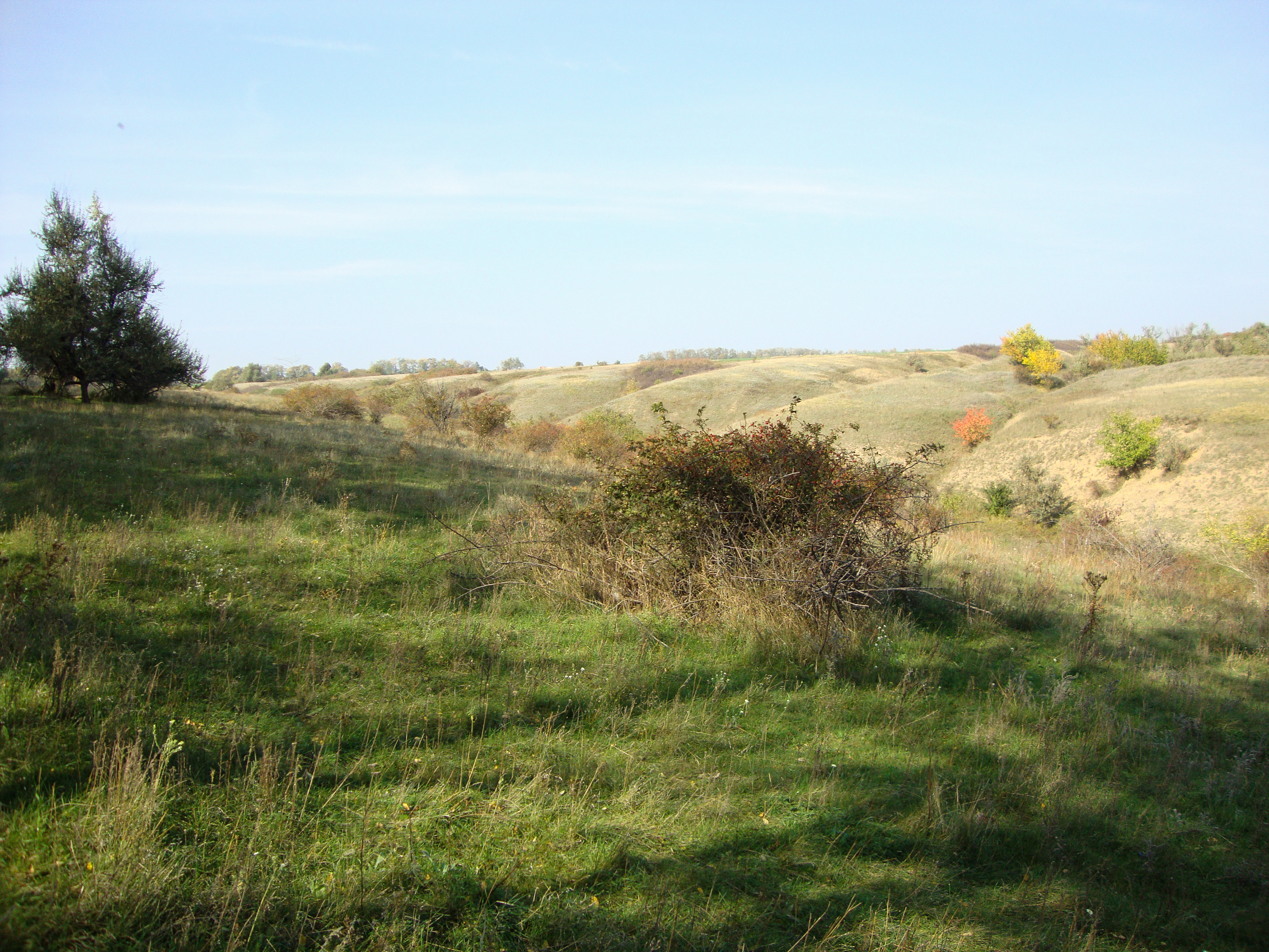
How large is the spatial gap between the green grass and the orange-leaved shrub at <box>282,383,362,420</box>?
969 inches

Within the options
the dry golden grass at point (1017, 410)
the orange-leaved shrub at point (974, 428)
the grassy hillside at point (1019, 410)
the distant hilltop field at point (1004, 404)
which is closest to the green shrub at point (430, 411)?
the distant hilltop field at point (1004, 404)

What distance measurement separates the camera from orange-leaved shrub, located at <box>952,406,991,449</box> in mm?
46844

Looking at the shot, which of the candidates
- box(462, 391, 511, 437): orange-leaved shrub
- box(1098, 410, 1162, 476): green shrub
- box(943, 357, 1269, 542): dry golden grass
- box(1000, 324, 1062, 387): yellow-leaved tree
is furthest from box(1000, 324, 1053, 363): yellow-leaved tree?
box(462, 391, 511, 437): orange-leaved shrub

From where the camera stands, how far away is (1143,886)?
11.4 ft

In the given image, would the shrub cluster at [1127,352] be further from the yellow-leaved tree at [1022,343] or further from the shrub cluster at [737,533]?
the shrub cluster at [737,533]

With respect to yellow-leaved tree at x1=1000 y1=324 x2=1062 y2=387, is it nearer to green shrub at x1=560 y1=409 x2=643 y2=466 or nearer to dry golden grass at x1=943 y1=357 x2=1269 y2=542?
dry golden grass at x1=943 y1=357 x2=1269 y2=542

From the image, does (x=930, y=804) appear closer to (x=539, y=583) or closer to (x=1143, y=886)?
(x=1143, y=886)

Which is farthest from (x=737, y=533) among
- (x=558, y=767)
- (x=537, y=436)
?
(x=537, y=436)

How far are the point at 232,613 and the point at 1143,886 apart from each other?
5965mm

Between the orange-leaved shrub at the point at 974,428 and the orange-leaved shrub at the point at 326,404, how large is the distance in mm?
37634

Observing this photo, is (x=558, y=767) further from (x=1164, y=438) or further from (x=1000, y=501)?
(x=1164, y=438)

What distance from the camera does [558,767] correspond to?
3.94 metres

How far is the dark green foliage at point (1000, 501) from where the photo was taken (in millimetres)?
30078

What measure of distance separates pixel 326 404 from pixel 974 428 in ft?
130
